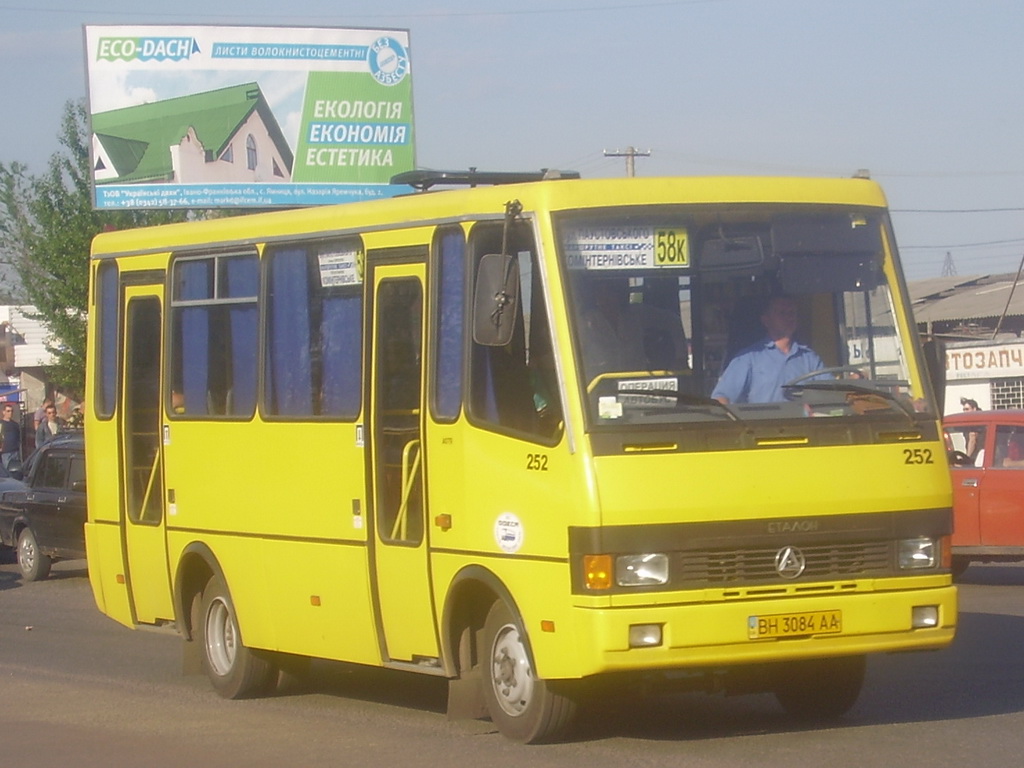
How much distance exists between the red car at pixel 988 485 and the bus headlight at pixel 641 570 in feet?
31.4

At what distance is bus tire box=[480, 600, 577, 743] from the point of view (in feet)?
29.8

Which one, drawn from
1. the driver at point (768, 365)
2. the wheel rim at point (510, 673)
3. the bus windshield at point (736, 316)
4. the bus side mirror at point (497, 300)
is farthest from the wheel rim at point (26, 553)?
the driver at point (768, 365)

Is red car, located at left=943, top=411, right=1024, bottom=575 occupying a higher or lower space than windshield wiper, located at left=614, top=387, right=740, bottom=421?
lower

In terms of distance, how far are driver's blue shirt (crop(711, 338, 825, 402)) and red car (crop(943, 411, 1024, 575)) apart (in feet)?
29.3

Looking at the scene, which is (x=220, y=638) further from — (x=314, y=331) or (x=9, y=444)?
(x=9, y=444)

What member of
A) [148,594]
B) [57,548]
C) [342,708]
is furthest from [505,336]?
[57,548]

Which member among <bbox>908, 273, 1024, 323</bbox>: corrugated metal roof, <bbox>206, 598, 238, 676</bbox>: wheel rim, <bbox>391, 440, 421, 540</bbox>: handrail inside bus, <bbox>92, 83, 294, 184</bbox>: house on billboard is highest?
<bbox>92, 83, 294, 184</bbox>: house on billboard

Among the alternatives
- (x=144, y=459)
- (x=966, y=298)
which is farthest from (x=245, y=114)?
(x=966, y=298)

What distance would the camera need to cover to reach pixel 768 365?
9.05 m

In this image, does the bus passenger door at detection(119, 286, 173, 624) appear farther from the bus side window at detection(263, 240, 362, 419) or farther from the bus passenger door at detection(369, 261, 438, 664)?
the bus passenger door at detection(369, 261, 438, 664)

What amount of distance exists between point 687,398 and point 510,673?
1.67m

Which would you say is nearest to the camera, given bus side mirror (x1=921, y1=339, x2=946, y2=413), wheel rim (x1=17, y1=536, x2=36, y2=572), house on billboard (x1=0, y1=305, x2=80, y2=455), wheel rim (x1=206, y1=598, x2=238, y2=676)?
bus side mirror (x1=921, y1=339, x2=946, y2=413)

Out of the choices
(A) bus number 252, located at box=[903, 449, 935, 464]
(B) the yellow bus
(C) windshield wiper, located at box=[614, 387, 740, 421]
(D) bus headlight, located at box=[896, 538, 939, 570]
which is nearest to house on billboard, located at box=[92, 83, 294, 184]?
(B) the yellow bus

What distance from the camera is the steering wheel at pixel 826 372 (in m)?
9.12
